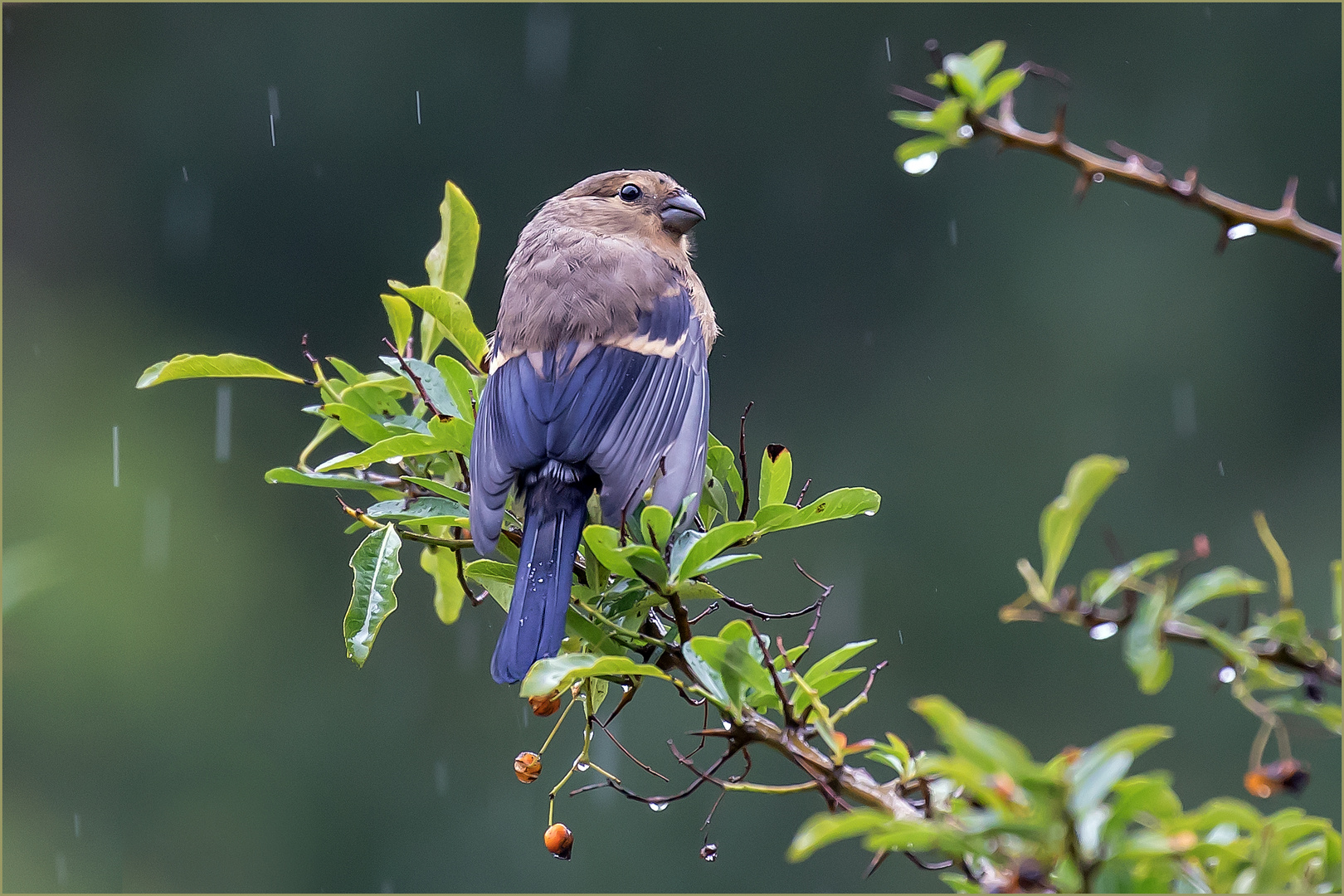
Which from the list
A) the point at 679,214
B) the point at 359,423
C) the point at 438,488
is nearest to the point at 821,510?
the point at 438,488

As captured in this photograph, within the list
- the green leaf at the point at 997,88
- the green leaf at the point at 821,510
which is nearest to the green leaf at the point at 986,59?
the green leaf at the point at 997,88

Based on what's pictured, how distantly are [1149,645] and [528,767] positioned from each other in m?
0.89

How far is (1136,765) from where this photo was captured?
6504 mm

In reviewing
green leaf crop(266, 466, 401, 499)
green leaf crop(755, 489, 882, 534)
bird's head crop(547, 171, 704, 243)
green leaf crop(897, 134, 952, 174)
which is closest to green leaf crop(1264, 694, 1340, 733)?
green leaf crop(897, 134, 952, 174)

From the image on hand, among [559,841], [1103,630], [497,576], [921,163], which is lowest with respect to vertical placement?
[559,841]

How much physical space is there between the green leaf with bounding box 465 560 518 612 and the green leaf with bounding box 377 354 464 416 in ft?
0.57

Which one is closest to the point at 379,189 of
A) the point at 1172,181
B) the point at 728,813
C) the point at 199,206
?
the point at 199,206

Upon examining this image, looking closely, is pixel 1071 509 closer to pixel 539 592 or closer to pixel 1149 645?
pixel 1149 645

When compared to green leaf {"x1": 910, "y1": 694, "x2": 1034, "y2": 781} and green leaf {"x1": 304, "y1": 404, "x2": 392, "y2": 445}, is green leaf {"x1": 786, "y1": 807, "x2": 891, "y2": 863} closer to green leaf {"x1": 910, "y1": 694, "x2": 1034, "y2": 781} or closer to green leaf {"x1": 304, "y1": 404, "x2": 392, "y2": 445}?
green leaf {"x1": 910, "y1": 694, "x2": 1034, "y2": 781}

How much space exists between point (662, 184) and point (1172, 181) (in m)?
2.07

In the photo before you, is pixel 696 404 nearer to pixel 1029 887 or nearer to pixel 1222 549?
pixel 1029 887

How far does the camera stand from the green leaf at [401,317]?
164cm

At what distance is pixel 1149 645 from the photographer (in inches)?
26.4

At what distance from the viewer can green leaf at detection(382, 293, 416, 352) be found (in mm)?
1641
